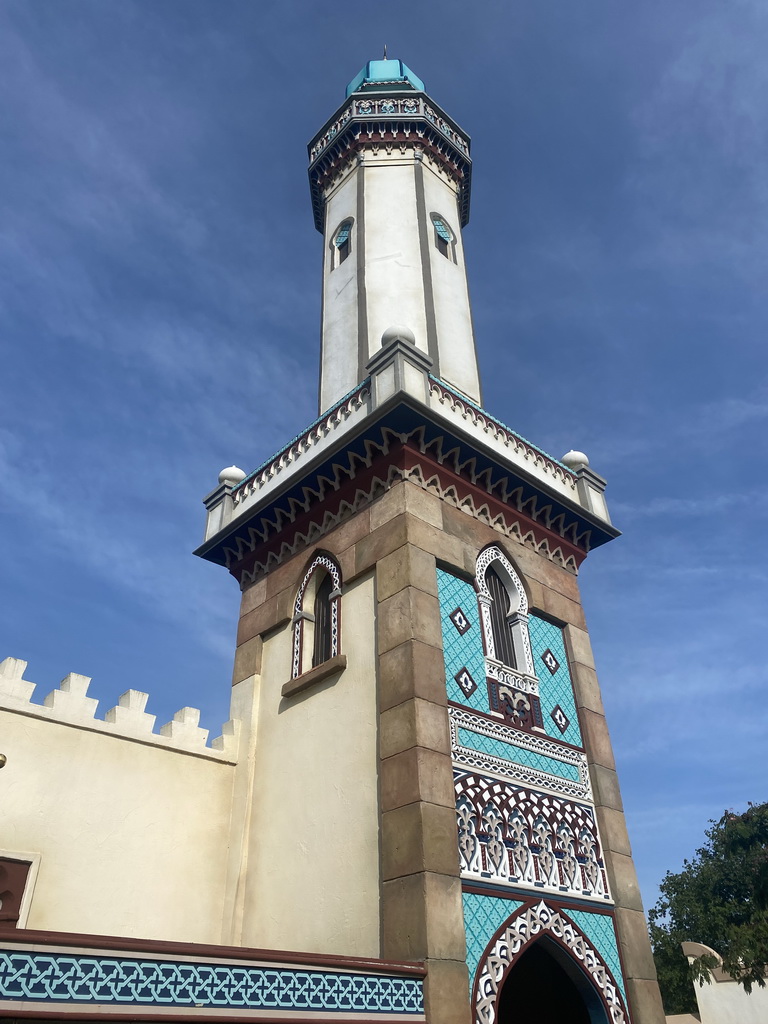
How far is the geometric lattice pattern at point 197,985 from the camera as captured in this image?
203 inches

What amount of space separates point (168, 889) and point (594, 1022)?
4.79m

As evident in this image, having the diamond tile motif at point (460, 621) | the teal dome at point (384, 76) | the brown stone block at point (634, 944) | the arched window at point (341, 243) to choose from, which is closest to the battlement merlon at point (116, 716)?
the diamond tile motif at point (460, 621)

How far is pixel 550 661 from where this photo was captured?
36.4 feet

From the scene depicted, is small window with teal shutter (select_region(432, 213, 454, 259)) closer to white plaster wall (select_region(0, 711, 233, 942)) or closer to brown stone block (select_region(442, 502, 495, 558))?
brown stone block (select_region(442, 502, 495, 558))

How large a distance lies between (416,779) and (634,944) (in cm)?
363

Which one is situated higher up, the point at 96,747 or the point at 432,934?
the point at 96,747

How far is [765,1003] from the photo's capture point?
53.2ft

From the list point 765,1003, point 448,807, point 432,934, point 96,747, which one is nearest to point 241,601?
point 96,747

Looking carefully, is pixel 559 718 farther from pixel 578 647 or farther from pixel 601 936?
pixel 601 936

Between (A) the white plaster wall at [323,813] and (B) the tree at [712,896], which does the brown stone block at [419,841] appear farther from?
(B) the tree at [712,896]

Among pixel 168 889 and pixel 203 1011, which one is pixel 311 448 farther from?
pixel 203 1011

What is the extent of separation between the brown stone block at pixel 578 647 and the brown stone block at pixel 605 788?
148cm

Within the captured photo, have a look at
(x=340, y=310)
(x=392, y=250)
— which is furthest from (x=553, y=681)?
(x=392, y=250)

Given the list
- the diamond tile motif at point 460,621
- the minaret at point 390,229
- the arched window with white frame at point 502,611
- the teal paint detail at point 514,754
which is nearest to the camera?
the teal paint detail at point 514,754
